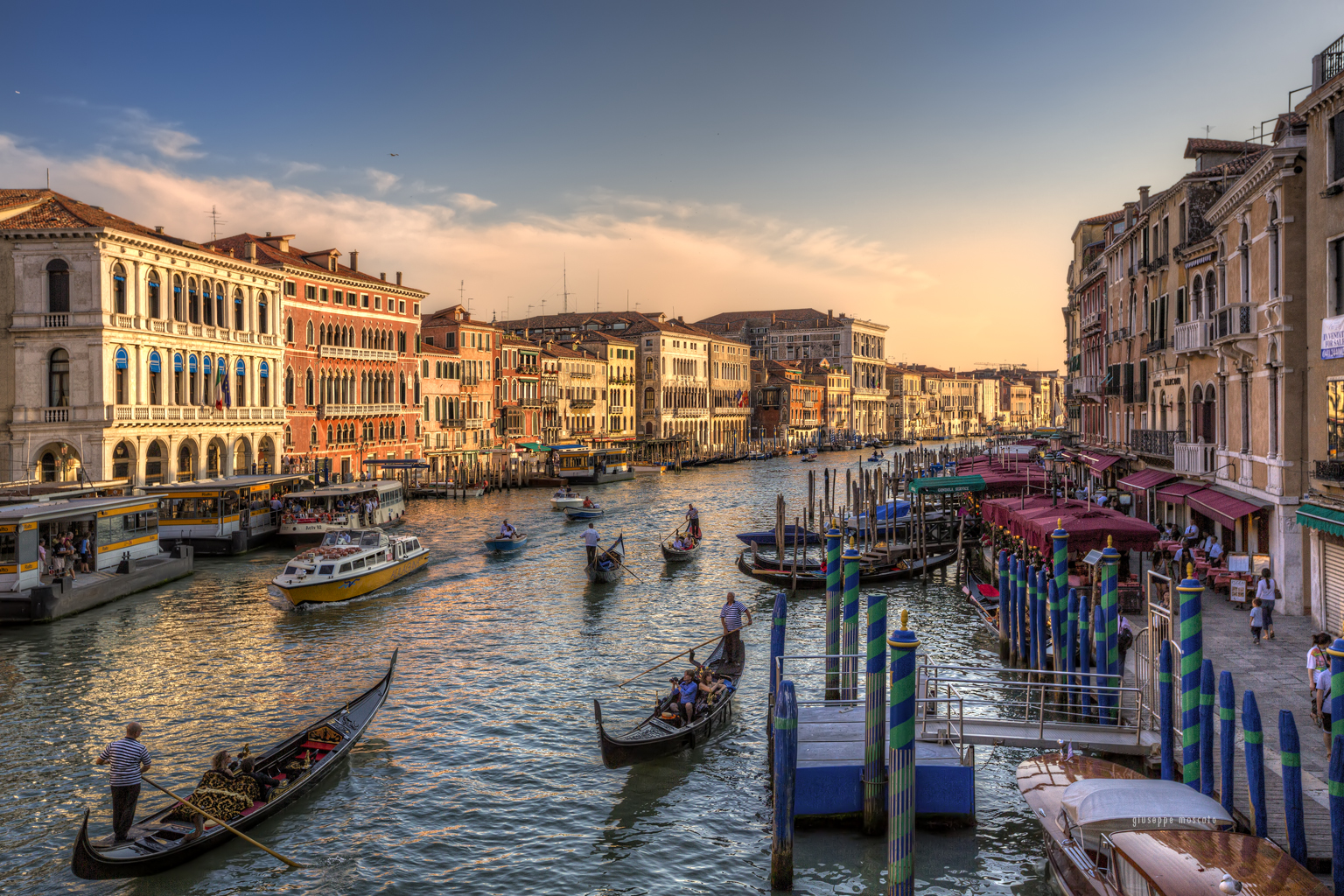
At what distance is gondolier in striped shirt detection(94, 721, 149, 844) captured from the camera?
8258 millimetres

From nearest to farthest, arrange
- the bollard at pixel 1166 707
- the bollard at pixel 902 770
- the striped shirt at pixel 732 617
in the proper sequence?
the bollard at pixel 902 770 < the bollard at pixel 1166 707 < the striped shirt at pixel 732 617

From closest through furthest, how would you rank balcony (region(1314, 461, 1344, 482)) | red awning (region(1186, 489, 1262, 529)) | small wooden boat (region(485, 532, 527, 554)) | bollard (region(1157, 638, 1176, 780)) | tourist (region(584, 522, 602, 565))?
bollard (region(1157, 638, 1176, 780)) < balcony (region(1314, 461, 1344, 482)) < red awning (region(1186, 489, 1262, 529)) < tourist (region(584, 522, 602, 565)) < small wooden boat (region(485, 532, 527, 554))

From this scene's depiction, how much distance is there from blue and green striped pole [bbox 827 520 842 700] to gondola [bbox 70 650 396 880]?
18.1ft

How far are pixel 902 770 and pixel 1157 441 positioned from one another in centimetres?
1654

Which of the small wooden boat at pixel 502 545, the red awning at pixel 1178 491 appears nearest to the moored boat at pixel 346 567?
the small wooden boat at pixel 502 545

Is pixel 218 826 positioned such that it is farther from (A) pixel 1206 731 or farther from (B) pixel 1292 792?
(B) pixel 1292 792

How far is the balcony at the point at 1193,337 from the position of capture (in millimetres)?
17594

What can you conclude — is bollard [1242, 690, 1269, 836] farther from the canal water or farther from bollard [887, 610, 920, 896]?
bollard [887, 610, 920, 896]

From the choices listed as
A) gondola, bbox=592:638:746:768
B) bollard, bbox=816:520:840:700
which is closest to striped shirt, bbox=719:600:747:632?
gondola, bbox=592:638:746:768

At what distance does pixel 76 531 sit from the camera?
20.4 metres

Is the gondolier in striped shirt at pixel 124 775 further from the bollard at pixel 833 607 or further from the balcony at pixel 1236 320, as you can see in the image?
the balcony at pixel 1236 320

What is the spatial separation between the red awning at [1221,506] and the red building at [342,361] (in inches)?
1255

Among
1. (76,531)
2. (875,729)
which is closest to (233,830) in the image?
(875,729)

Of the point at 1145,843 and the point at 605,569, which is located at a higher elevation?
the point at 1145,843
